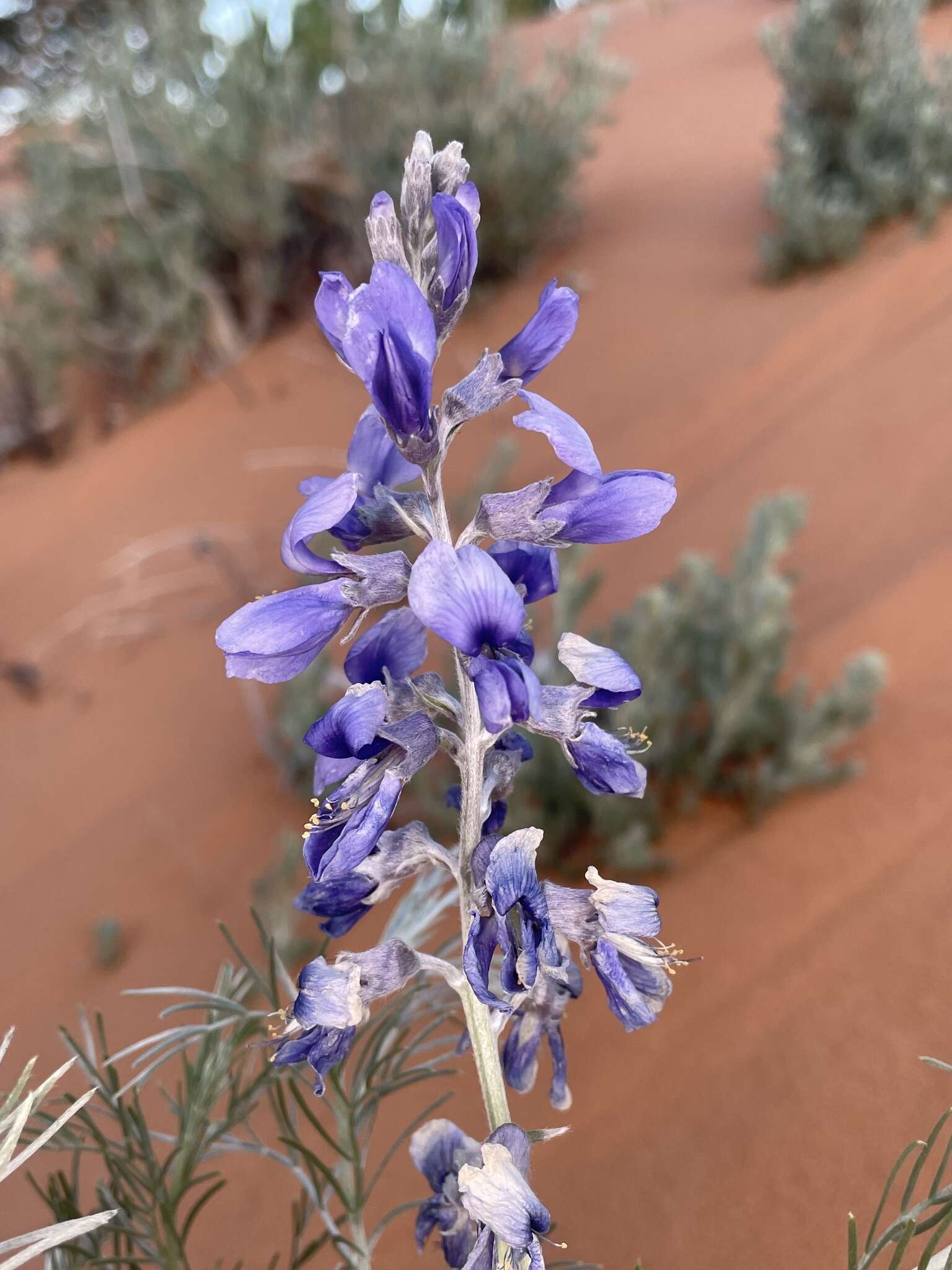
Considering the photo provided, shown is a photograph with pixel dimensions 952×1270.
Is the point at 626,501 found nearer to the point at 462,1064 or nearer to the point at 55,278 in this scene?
the point at 462,1064

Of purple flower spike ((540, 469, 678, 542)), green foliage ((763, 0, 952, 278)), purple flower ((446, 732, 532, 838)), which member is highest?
green foliage ((763, 0, 952, 278))

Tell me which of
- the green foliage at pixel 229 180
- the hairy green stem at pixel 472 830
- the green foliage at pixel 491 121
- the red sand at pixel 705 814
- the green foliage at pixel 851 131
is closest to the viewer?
the hairy green stem at pixel 472 830

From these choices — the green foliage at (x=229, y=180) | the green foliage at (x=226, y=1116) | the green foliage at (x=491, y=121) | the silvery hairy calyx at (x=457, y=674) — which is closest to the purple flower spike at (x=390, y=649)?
the silvery hairy calyx at (x=457, y=674)

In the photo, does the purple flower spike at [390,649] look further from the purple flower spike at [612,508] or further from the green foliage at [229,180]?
the green foliage at [229,180]

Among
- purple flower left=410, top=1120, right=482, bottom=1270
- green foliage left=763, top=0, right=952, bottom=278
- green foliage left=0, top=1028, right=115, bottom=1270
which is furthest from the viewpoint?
green foliage left=763, top=0, right=952, bottom=278

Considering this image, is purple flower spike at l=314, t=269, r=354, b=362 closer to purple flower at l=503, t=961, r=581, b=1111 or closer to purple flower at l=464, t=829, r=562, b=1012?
purple flower at l=464, t=829, r=562, b=1012

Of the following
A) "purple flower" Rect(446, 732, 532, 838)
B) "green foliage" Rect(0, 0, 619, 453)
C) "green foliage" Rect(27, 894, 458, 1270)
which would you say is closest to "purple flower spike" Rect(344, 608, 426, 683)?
"purple flower" Rect(446, 732, 532, 838)

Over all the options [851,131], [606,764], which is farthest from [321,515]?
[851,131]
